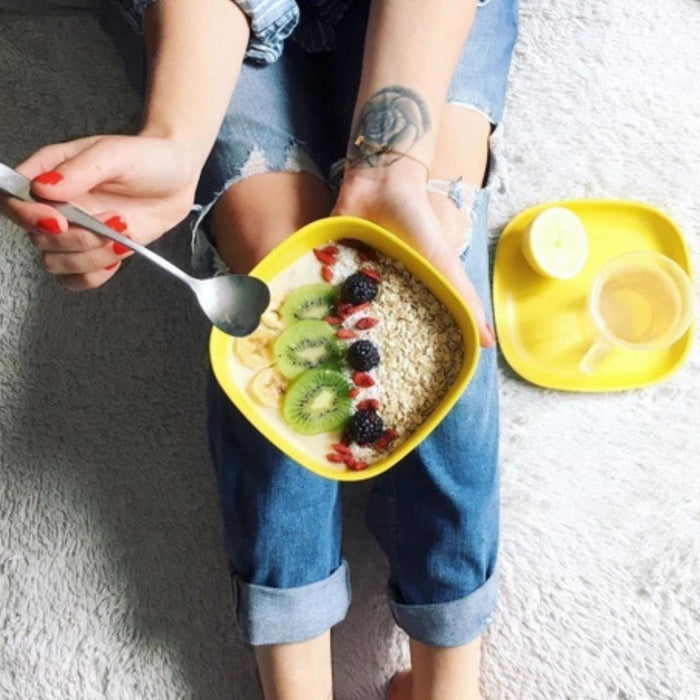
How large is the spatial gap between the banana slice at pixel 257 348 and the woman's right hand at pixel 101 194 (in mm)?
106

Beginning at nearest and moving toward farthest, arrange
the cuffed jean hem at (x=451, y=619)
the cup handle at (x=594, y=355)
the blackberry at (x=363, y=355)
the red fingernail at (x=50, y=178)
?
the red fingernail at (x=50, y=178)
the blackberry at (x=363, y=355)
the cuffed jean hem at (x=451, y=619)
the cup handle at (x=594, y=355)

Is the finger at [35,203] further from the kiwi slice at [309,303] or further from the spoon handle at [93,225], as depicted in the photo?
the kiwi slice at [309,303]

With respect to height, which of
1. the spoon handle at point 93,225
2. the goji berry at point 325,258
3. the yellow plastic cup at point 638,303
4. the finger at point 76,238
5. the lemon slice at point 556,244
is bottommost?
the yellow plastic cup at point 638,303

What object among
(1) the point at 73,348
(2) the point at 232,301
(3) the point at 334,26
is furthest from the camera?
(1) the point at 73,348

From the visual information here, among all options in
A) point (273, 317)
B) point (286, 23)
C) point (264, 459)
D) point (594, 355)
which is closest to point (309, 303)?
point (273, 317)

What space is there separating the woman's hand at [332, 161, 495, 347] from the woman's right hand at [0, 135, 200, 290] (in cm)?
12

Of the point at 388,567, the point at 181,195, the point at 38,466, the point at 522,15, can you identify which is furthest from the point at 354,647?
the point at 522,15

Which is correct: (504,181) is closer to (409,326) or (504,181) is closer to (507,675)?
(409,326)

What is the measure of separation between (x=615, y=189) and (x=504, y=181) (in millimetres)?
188

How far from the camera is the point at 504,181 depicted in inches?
31.8

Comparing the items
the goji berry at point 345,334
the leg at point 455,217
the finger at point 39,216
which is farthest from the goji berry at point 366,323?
the finger at point 39,216

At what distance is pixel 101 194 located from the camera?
62cm

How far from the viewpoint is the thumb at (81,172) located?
1.77 feet

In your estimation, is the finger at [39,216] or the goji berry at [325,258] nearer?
the finger at [39,216]
